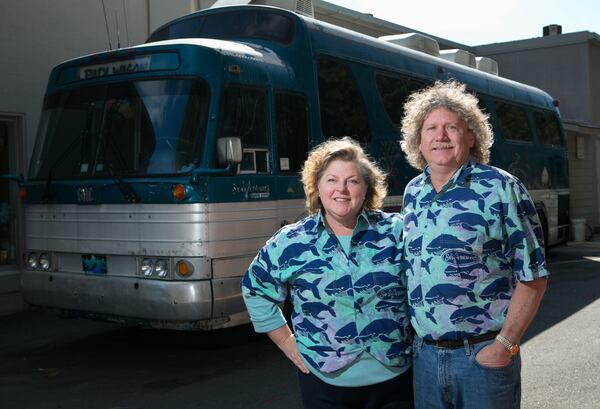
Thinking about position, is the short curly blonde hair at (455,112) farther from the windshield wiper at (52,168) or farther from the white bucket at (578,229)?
the white bucket at (578,229)

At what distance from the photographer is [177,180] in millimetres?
6262

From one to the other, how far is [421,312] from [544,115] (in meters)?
12.1

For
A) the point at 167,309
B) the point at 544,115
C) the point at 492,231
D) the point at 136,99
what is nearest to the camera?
the point at 492,231

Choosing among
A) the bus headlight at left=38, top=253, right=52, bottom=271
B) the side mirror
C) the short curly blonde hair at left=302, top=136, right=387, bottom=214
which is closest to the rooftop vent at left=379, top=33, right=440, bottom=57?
the side mirror

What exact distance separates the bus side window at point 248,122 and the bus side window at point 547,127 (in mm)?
8075

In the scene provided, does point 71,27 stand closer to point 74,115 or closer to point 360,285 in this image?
point 74,115

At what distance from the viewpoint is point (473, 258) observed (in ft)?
9.10

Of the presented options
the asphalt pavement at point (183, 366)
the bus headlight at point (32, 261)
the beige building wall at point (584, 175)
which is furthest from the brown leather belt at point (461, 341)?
the beige building wall at point (584, 175)

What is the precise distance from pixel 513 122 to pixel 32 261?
832cm

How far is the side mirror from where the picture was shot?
6.24 metres

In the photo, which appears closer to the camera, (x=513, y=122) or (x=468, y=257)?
(x=468, y=257)

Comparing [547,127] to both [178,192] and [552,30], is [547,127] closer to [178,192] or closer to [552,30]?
[178,192]

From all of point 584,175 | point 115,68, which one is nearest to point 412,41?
point 115,68

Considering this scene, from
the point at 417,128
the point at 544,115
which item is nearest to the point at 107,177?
the point at 417,128
